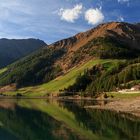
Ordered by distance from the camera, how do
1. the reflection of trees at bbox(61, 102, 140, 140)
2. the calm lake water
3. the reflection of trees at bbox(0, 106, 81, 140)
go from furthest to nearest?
1. the reflection of trees at bbox(0, 106, 81, 140)
2. the reflection of trees at bbox(61, 102, 140, 140)
3. the calm lake water

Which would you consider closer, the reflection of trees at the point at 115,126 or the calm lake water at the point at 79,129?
the calm lake water at the point at 79,129

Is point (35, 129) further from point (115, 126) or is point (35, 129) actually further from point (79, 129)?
point (115, 126)

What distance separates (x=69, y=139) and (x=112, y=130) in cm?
1715

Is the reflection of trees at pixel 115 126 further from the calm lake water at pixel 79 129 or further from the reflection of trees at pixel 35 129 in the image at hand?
the reflection of trees at pixel 35 129

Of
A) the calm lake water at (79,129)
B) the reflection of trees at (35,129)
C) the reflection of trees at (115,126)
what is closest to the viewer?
the calm lake water at (79,129)

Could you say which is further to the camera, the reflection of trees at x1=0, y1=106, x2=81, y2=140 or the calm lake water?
the reflection of trees at x1=0, y1=106, x2=81, y2=140

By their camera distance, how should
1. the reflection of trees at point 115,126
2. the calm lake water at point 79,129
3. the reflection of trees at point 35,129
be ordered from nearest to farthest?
the calm lake water at point 79,129
the reflection of trees at point 115,126
the reflection of trees at point 35,129

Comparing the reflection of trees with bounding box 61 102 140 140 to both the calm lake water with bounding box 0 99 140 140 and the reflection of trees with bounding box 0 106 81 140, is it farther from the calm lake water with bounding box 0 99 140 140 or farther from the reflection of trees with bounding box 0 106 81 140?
the reflection of trees with bounding box 0 106 81 140

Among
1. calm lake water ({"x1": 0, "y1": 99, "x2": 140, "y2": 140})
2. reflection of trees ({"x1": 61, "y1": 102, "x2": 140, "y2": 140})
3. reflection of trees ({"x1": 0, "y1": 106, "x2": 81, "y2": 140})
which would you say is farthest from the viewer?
reflection of trees ({"x1": 0, "y1": 106, "x2": 81, "y2": 140})

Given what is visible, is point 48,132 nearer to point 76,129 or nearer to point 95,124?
point 76,129

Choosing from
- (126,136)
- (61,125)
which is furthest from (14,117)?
(126,136)

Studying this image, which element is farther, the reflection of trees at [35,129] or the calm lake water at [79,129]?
the reflection of trees at [35,129]

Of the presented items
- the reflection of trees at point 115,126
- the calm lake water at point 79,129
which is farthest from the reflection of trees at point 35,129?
the reflection of trees at point 115,126

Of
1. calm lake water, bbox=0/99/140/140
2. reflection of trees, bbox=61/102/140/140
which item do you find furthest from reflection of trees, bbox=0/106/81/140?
reflection of trees, bbox=61/102/140/140
